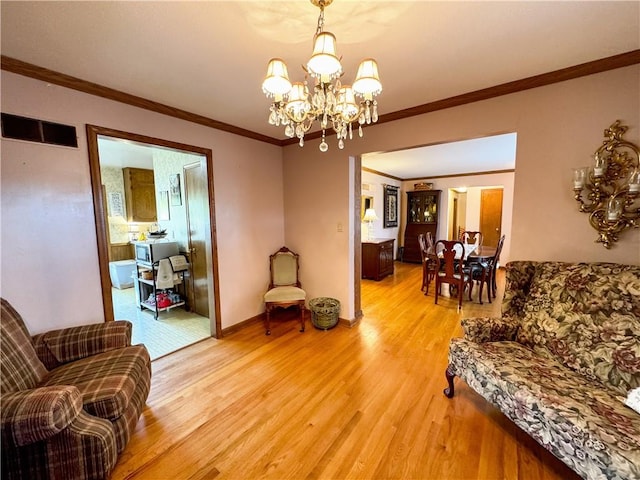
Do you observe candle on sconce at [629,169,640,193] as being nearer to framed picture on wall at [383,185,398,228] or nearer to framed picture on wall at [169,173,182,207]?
framed picture on wall at [169,173,182,207]

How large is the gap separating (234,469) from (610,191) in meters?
2.94

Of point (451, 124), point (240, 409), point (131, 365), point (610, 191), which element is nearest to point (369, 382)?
point (240, 409)

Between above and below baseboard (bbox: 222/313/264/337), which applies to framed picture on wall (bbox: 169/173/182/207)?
above

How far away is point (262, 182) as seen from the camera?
3410 millimetres

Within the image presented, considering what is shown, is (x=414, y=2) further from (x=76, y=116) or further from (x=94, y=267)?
(x=94, y=267)

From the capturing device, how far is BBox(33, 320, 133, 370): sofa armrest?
5.69 ft

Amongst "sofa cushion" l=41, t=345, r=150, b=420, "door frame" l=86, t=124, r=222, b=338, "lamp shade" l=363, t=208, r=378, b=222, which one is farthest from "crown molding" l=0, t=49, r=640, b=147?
"lamp shade" l=363, t=208, r=378, b=222

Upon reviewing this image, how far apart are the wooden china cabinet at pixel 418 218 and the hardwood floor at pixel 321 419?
428cm

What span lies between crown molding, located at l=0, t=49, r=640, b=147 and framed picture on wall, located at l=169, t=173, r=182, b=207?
1.19 m

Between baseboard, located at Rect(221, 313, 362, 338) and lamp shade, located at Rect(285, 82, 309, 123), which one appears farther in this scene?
baseboard, located at Rect(221, 313, 362, 338)

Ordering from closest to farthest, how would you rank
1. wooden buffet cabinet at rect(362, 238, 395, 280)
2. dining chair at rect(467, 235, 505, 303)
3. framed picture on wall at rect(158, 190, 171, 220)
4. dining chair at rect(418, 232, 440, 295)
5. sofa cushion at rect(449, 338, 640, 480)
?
sofa cushion at rect(449, 338, 640, 480)
framed picture on wall at rect(158, 190, 171, 220)
dining chair at rect(467, 235, 505, 303)
dining chair at rect(418, 232, 440, 295)
wooden buffet cabinet at rect(362, 238, 395, 280)

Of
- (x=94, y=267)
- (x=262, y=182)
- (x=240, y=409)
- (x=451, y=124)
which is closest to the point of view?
(x=240, y=409)

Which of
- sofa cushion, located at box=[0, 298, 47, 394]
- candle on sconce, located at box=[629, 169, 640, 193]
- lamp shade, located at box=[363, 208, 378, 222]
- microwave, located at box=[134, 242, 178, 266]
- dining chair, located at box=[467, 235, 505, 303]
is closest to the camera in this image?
sofa cushion, located at box=[0, 298, 47, 394]

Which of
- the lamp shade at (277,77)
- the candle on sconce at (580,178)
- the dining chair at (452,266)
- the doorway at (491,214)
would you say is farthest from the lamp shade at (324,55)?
the doorway at (491,214)
